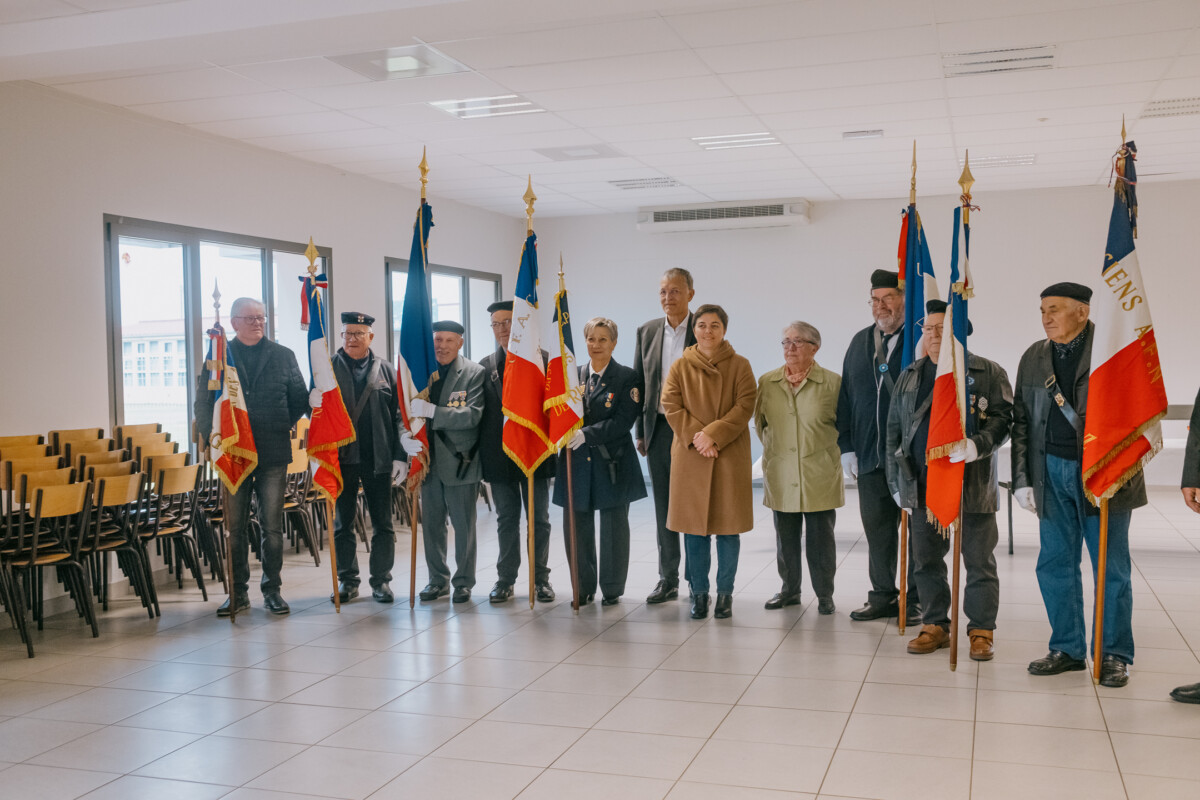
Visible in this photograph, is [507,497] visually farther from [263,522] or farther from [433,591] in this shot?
[263,522]

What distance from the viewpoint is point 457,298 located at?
11547mm

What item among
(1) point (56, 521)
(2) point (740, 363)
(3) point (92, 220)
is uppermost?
(3) point (92, 220)

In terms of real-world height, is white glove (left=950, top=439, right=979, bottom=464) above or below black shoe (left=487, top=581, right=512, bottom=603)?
above

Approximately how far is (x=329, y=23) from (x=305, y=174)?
404 cm

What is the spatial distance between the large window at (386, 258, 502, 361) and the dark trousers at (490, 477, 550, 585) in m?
4.59

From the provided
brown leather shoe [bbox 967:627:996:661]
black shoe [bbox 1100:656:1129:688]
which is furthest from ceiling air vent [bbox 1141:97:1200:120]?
black shoe [bbox 1100:656:1129:688]

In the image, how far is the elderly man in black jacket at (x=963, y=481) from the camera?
440cm

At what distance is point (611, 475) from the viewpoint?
548 cm

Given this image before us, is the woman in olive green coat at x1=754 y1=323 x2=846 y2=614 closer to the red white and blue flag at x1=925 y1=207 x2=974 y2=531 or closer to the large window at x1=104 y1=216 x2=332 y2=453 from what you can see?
the red white and blue flag at x1=925 y1=207 x2=974 y2=531

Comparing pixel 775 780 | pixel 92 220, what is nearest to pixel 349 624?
pixel 775 780

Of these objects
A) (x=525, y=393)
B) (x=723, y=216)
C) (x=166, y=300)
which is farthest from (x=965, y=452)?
(x=723, y=216)

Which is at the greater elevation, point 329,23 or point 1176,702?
point 329,23

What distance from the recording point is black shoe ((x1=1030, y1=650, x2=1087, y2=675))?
4.20 metres

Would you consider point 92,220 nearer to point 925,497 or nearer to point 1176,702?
point 925,497
